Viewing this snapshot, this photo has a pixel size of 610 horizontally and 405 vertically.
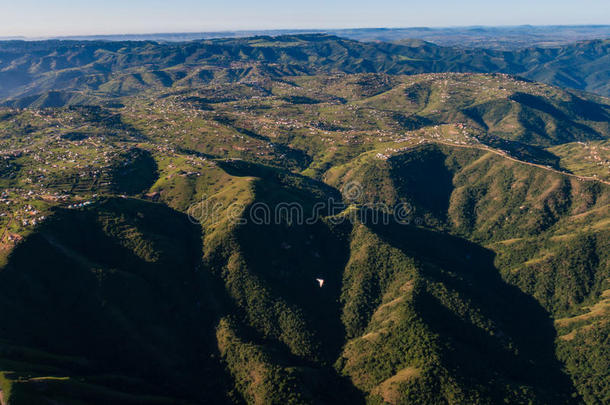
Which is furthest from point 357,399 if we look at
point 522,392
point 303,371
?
point 522,392

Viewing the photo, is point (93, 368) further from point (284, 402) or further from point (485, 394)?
point (485, 394)

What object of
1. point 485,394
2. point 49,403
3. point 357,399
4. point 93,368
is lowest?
point 357,399

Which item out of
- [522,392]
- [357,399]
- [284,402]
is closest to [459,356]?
[522,392]

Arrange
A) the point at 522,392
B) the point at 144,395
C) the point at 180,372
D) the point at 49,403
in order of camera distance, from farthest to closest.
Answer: the point at 180,372, the point at 522,392, the point at 144,395, the point at 49,403

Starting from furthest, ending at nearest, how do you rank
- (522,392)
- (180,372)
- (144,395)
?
1. (180,372)
2. (522,392)
3. (144,395)

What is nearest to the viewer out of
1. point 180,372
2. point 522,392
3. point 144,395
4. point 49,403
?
point 49,403

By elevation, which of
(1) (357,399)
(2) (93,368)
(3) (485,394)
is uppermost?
(2) (93,368)

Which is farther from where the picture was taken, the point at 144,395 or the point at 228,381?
the point at 228,381

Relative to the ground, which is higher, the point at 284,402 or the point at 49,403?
the point at 49,403

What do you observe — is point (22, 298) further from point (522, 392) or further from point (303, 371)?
point (522, 392)
